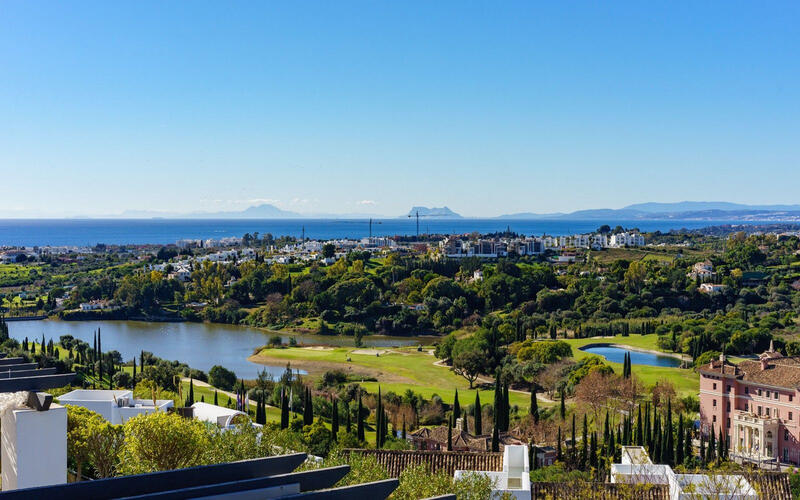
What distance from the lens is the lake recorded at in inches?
1628

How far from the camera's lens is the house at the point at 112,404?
17.0 metres

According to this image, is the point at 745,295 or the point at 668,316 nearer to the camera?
the point at 668,316

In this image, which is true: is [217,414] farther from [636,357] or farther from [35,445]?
[636,357]

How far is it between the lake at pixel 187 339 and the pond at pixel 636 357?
1127 centimetres

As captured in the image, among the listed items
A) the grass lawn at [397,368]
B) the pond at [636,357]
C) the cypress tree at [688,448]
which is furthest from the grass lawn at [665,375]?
the cypress tree at [688,448]

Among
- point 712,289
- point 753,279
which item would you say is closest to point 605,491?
point 712,289

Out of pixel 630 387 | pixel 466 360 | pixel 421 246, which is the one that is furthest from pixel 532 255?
pixel 630 387

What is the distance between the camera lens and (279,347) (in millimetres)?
44438

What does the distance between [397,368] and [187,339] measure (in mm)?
17926

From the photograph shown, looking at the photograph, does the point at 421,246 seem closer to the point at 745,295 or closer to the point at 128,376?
the point at 745,295

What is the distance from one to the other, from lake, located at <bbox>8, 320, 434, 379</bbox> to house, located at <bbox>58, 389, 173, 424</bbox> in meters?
18.1

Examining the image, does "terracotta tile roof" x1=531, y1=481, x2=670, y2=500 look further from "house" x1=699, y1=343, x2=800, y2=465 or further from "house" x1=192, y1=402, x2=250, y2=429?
"house" x1=699, y1=343, x2=800, y2=465

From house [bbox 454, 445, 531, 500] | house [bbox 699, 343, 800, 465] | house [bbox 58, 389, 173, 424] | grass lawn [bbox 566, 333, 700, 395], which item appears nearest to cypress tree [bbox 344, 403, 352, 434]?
house [bbox 58, 389, 173, 424]

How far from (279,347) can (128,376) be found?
15.5 m
